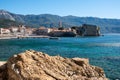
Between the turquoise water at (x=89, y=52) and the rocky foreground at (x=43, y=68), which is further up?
the rocky foreground at (x=43, y=68)

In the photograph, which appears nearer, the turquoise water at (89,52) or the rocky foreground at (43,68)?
the rocky foreground at (43,68)

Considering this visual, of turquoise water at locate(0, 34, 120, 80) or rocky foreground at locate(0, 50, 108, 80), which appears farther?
turquoise water at locate(0, 34, 120, 80)

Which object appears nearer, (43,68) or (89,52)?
(43,68)

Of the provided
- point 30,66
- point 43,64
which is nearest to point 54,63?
point 43,64

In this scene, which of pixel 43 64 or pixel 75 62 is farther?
pixel 75 62

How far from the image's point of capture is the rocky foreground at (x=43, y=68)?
11748 mm

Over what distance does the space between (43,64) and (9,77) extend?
5.19 ft

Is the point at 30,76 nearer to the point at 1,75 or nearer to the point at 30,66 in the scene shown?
the point at 30,66

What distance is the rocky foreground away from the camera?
11748mm

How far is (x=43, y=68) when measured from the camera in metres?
12.4

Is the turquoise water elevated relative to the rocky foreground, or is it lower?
lower

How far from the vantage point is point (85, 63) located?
1497 centimetres

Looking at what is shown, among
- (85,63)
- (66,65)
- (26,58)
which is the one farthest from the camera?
(85,63)

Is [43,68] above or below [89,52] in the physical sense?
above
